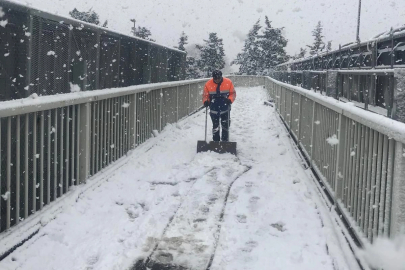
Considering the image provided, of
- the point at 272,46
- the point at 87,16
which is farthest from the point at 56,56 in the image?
the point at 272,46

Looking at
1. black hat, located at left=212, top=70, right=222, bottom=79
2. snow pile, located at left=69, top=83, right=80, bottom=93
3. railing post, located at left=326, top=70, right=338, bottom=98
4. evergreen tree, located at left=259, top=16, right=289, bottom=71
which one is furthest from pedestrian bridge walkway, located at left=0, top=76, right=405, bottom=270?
evergreen tree, located at left=259, top=16, right=289, bottom=71

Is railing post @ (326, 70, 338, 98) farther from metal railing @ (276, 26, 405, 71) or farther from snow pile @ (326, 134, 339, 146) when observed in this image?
snow pile @ (326, 134, 339, 146)

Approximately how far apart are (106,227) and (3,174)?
1.24 metres

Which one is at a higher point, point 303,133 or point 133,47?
point 133,47

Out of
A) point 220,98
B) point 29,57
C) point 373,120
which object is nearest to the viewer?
point 373,120

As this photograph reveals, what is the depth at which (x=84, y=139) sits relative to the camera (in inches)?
253

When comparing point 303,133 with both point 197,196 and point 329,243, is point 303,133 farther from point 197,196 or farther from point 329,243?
point 329,243

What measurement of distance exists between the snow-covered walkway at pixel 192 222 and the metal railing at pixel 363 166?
353mm

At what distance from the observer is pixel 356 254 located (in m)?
4.36

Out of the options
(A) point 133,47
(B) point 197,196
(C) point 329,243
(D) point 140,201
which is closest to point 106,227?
(D) point 140,201

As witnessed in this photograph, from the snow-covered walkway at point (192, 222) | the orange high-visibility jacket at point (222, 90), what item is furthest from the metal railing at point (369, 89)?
the orange high-visibility jacket at point (222, 90)

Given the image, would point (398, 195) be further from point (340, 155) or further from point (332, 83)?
point (332, 83)

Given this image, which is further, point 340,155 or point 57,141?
point 57,141

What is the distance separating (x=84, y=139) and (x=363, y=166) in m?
3.59
